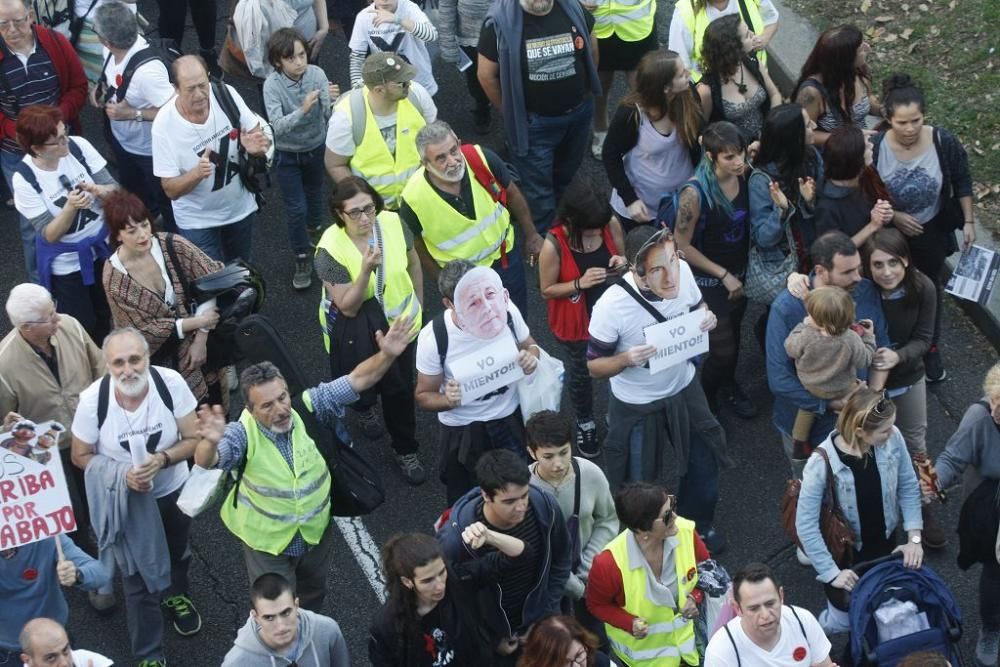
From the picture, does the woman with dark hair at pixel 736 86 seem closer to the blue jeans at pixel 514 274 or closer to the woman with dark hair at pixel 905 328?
the blue jeans at pixel 514 274

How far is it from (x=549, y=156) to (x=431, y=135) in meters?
1.91

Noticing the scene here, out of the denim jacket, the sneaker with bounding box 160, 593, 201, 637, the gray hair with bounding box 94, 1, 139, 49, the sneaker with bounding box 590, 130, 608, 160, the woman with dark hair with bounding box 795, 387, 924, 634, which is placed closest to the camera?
the woman with dark hair with bounding box 795, 387, 924, 634

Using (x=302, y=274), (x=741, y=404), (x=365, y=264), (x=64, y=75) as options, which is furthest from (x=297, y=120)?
(x=741, y=404)

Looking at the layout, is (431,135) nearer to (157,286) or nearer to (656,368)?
(157,286)

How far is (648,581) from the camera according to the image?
21.4 feet

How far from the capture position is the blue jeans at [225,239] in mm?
9242

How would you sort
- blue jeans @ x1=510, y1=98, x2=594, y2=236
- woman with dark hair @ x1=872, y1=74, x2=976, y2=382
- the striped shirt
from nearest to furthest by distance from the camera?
woman with dark hair @ x1=872, y1=74, x2=976, y2=382 < the striped shirt < blue jeans @ x1=510, y1=98, x2=594, y2=236

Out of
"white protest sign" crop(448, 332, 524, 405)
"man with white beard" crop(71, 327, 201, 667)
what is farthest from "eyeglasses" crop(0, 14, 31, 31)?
"white protest sign" crop(448, 332, 524, 405)

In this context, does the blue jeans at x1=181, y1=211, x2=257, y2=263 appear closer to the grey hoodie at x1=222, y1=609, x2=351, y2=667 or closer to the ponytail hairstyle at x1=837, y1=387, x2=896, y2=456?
the grey hoodie at x1=222, y1=609, x2=351, y2=667

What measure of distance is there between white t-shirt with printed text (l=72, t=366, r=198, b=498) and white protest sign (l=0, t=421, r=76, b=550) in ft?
0.49

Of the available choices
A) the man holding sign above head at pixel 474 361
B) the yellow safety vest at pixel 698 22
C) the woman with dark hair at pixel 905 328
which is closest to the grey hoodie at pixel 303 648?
the man holding sign above head at pixel 474 361

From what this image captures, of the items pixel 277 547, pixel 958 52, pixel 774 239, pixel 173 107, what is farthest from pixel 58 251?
pixel 958 52

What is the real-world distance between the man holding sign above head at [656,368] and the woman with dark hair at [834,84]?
2151 millimetres

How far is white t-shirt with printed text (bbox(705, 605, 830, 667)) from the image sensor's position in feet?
20.5
